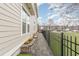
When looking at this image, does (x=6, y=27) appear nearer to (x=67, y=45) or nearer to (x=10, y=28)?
(x=10, y=28)

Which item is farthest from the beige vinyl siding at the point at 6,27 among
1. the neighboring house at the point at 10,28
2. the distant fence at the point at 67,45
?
the distant fence at the point at 67,45

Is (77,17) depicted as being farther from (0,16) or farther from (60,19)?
(0,16)

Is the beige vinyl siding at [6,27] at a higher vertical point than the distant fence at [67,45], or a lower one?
higher

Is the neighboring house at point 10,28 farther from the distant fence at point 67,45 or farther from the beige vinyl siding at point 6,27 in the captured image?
the distant fence at point 67,45

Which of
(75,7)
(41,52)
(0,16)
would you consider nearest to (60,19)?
(75,7)

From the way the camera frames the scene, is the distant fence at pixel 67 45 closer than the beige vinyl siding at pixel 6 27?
No

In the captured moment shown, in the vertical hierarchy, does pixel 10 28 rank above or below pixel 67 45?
above

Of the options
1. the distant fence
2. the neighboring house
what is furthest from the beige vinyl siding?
the distant fence

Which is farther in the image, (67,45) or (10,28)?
(67,45)

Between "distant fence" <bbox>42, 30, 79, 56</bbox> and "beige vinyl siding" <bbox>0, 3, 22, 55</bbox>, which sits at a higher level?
"beige vinyl siding" <bbox>0, 3, 22, 55</bbox>

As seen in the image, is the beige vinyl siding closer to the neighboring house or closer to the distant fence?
the neighboring house

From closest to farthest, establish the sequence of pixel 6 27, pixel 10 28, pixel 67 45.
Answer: pixel 6 27
pixel 10 28
pixel 67 45

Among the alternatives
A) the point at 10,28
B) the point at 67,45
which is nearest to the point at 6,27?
the point at 10,28

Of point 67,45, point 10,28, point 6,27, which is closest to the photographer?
point 6,27
